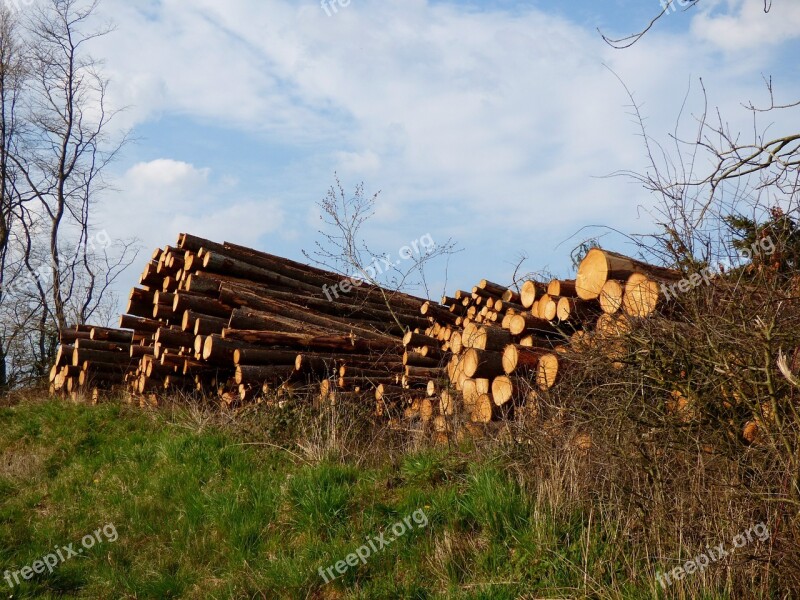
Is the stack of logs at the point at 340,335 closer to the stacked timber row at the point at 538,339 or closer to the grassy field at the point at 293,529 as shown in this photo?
the stacked timber row at the point at 538,339

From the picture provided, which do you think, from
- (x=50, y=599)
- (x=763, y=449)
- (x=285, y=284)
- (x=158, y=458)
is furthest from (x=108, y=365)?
(x=763, y=449)

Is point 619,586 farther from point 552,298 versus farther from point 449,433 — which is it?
point 552,298

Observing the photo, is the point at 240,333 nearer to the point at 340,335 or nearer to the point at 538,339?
the point at 340,335

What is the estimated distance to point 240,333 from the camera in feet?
32.1

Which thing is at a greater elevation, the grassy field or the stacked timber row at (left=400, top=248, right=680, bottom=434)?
the stacked timber row at (left=400, top=248, right=680, bottom=434)

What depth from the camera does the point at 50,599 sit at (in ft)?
19.3

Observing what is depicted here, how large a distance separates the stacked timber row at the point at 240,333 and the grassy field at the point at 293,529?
1561mm

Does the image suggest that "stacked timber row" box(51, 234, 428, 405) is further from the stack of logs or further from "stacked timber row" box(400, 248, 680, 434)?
"stacked timber row" box(400, 248, 680, 434)

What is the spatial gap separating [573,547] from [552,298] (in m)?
3.40

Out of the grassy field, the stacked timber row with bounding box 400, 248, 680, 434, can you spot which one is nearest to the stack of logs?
the stacked timber row with bounding box 400, 248, 680, 434

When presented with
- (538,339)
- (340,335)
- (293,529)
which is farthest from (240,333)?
(293,529)

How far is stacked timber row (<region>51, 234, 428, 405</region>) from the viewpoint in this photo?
967 centimetres

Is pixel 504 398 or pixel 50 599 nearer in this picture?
pixel 50 599

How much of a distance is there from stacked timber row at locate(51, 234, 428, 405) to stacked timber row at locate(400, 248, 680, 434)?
1485mm
